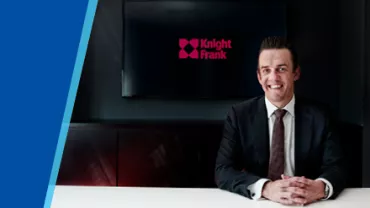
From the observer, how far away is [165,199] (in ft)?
4.50

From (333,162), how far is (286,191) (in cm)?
42

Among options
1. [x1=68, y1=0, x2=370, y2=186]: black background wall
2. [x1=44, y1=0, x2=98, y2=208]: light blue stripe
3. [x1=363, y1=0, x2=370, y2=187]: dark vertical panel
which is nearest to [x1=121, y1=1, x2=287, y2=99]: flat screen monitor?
[x1=68, y1=0, x2=370, y2=186]: black background wall

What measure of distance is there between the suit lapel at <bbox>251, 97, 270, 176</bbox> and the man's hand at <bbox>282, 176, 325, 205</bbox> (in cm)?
36

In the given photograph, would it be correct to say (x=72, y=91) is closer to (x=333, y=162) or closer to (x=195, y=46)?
(x=333, y=162)

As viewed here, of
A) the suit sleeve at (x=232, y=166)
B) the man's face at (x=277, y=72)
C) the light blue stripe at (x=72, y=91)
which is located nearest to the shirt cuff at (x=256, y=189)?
the suit sleeve at (x=232, y=166)

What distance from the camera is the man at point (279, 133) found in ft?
5.66

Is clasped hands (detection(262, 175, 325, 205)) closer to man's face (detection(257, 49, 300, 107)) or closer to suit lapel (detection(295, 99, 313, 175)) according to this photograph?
suit lapel (detection(295, 99, 313, 175))

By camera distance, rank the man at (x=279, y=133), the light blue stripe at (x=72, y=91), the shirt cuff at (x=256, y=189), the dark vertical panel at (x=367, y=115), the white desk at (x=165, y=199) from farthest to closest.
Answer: the dark vertical panel at (x=367, y=115), the man at (x=279, y=133), the shirt cuff at (x=256, y=189), the white desk at (x=165, y=199), the light blue stripe at (x=72, y=91)

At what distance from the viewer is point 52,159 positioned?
423mm

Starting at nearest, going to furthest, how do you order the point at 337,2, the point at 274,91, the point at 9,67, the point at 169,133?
the point at 9,67, the point at 274,91, the point at 169,133, the point at 337,2

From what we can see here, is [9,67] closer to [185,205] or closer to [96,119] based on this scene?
[185,205]

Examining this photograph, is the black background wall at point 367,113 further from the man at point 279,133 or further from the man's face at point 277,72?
the man's face at point 277,72

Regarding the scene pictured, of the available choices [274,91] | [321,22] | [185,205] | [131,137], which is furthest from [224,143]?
[321,22]

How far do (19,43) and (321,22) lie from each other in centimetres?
350
